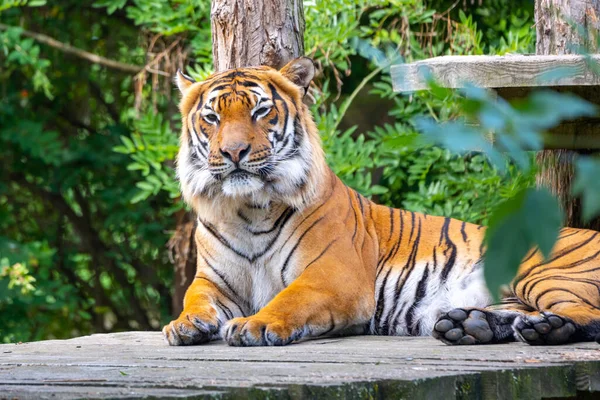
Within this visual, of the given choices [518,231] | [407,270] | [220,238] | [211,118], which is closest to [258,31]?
[211,118]

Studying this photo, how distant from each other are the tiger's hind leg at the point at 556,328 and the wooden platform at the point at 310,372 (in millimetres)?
76

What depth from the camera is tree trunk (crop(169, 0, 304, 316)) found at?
172 inches

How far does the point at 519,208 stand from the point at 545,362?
169 cm

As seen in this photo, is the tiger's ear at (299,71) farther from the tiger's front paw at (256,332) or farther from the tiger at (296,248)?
the tiger's front paw at (256,332)

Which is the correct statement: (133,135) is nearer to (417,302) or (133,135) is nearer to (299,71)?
(299,71)

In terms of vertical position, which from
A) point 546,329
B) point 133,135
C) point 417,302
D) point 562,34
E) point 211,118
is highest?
point 562,34

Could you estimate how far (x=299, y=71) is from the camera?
Result: 3938mm

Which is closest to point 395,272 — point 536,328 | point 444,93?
point 536,328

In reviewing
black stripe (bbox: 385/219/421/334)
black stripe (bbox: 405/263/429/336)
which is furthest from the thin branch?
black stripe (bbox: 405/263/429/336)

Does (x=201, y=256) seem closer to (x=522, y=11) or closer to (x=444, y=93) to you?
(x=444, y=93)

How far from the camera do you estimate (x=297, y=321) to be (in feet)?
10.8

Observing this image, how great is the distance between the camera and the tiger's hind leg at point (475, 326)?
9.64 feet

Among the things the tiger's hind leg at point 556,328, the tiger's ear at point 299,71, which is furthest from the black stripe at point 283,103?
the tiger's hind leg at point 556,328

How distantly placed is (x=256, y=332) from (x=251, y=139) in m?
0.83
